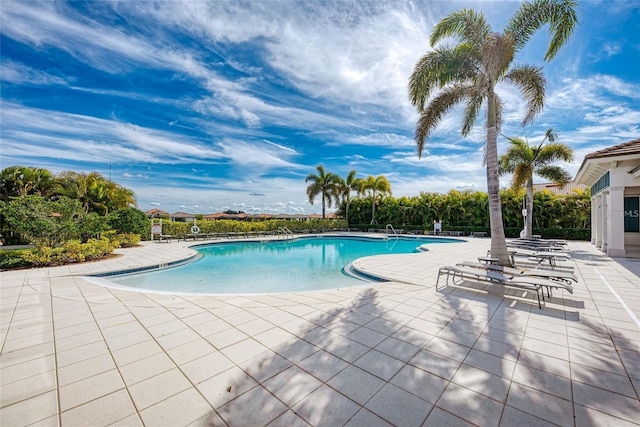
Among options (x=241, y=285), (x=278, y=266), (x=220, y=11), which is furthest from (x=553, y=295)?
(x=220, y=11)

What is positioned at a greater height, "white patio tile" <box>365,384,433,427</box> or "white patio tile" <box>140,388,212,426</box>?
"white patio tile" <box>365,384,433,427</box>

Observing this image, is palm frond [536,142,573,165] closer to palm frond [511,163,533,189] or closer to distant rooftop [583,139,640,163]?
palm frond [511,163,533,189]

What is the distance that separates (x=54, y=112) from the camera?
11523 mm

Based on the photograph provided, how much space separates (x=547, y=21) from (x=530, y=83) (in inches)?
59.9

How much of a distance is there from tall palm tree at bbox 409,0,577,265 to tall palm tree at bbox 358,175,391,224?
16.4 metres

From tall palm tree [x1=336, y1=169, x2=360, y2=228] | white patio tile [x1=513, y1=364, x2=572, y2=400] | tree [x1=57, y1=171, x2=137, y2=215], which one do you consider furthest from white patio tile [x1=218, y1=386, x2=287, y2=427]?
tall palm tree [x1=336, y1=169, x2=360, y2=228]

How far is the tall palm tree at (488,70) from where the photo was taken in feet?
21.6

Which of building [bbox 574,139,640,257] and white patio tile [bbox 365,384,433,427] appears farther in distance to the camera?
building [bbox 574,139,640,257]

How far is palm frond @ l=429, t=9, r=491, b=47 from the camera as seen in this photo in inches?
267

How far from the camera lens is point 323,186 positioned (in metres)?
26.8

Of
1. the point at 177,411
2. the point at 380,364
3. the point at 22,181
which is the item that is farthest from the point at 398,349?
the point at 22,181

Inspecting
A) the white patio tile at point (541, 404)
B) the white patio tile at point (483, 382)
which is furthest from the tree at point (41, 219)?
the white patio tile at point (541, 404)

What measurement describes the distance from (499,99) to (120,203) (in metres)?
20.5

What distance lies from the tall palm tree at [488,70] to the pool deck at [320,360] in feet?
12.5
